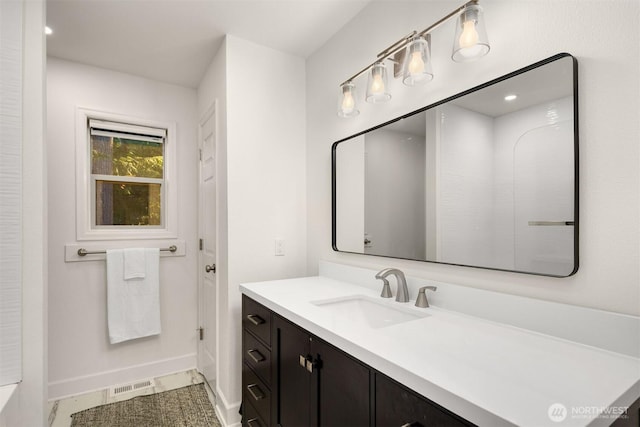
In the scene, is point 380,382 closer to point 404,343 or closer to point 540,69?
point 404,343

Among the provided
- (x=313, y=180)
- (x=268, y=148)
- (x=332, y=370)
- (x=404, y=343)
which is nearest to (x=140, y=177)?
(x=268, y=148)

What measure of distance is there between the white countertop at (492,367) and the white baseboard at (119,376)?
2043 millimetres

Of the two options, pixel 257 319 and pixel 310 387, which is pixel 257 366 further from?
pixel 310 387

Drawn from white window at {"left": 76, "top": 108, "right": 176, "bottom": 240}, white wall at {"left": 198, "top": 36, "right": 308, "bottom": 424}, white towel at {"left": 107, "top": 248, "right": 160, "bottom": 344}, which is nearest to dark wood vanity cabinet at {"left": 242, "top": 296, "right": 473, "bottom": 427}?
white wall at {"left": 198, "top": 36, "right": 308, "bottom": 424}

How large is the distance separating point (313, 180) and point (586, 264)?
62.5 inches

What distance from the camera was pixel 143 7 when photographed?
177 centimetres

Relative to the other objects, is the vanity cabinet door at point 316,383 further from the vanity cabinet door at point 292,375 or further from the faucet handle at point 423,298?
the faucet handle at point 423,298

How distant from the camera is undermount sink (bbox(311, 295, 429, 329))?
138cm

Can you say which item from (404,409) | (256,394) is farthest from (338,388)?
(256,394)

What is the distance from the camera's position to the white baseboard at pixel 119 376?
7.64 ft

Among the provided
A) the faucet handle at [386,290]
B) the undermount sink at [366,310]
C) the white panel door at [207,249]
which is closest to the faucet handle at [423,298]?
the undermount sink at [366,310]

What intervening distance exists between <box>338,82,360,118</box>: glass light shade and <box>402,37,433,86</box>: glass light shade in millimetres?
420

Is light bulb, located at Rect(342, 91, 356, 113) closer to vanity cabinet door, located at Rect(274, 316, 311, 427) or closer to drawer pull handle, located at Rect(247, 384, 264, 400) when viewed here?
vanity cabinet door, located at Rect(274, 316, 311, 427)

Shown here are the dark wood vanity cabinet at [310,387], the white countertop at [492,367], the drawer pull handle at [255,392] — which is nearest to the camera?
the white countertop at [492,367]
